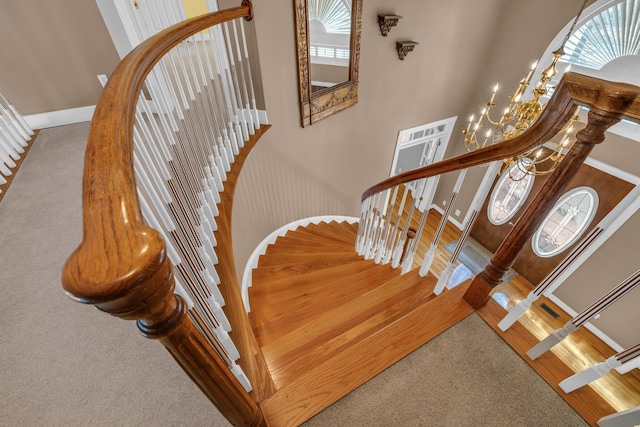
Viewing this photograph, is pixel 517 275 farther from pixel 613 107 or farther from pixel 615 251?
pixel 613 107

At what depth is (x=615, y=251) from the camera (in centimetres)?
359

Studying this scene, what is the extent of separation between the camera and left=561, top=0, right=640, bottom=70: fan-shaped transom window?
11.1 feet

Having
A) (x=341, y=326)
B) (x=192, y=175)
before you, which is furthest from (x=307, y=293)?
(x=192, y=175)

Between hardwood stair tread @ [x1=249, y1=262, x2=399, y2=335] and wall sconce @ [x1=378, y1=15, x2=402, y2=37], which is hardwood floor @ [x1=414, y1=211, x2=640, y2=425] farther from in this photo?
wall sconce @ [x1=378, y1=15, x2=402, y2=37]

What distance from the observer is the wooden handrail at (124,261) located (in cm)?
32

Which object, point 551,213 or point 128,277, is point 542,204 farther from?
point 551,213

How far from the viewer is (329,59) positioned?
3.35 metres

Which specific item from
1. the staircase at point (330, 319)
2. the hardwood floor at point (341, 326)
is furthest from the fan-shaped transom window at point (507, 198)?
the staircase at point (330, 319)

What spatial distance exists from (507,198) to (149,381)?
5.76 meters

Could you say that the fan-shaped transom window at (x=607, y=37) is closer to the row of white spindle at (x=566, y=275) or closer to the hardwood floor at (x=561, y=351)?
the hardwood floor at (x=561, y=351)

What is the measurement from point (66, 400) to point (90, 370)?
12 centimetres

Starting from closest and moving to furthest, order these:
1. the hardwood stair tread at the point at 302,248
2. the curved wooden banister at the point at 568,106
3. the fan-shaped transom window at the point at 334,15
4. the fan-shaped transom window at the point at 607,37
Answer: the curved wooden banister at the point at 568,106, the fan-shaped transom window at the point at 334,15, the hardwood stair tread at the point at 302,248, the fan-shaped transom window at the point at 607,37

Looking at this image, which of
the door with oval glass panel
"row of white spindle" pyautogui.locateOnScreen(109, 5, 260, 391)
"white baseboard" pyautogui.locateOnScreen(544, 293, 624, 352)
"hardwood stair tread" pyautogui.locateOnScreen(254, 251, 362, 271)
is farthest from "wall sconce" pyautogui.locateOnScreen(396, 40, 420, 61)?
"white baseboard" pyautogui.locateOnScreen(544, 293, 624, 352)

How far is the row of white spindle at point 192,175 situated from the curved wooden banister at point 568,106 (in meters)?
1.08
